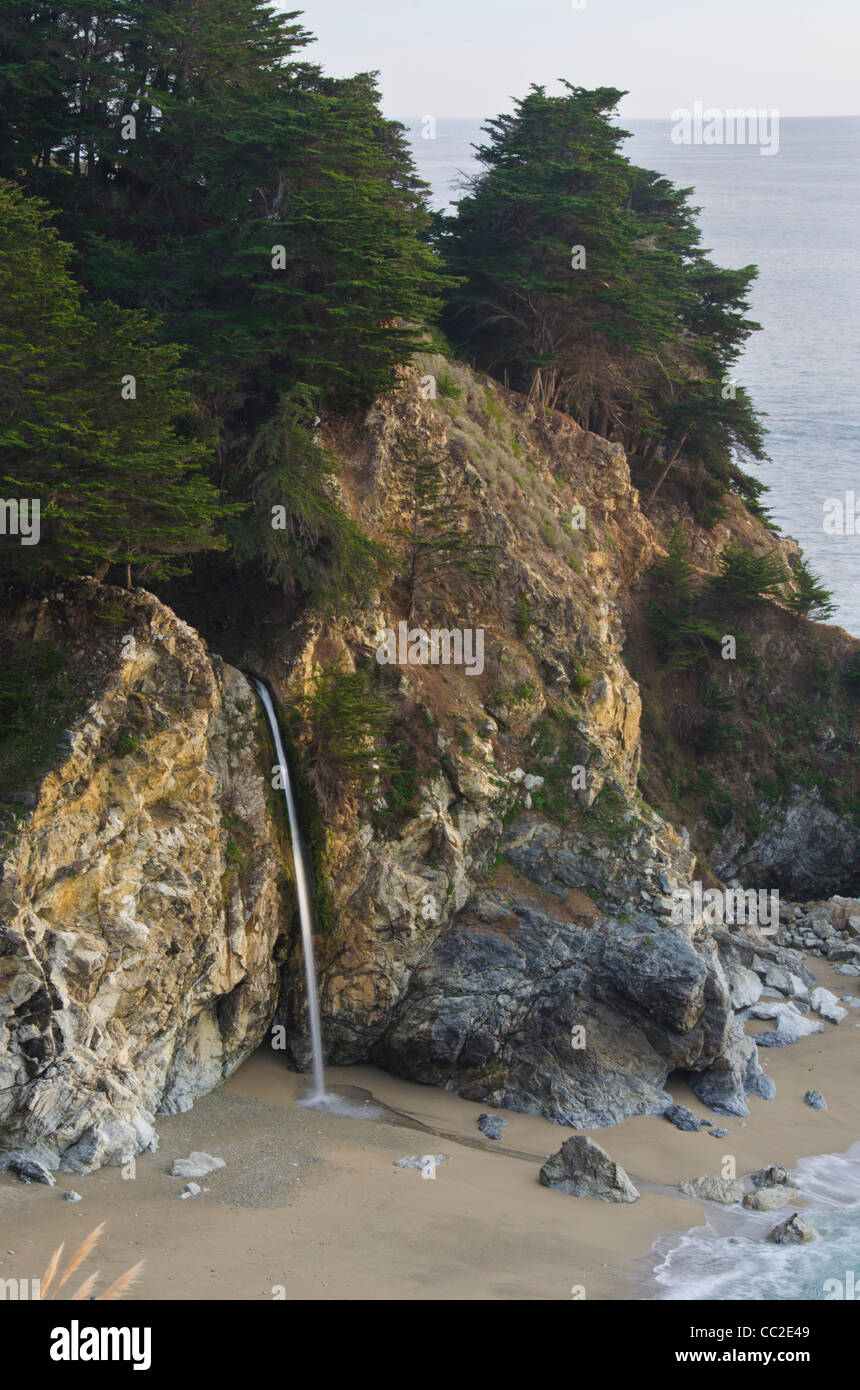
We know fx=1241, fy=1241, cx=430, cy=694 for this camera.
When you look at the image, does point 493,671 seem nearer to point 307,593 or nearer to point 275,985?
point 307,593

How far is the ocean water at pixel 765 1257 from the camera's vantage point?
17.0 metres

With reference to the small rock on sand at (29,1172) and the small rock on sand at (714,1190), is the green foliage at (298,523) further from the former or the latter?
the small rock on sand at (714,1190)

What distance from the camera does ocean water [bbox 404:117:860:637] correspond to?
5985 centimetres

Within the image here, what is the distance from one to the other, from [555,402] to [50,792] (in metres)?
19.8

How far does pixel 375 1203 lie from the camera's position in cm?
1764

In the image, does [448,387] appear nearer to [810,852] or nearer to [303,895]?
[303,895]

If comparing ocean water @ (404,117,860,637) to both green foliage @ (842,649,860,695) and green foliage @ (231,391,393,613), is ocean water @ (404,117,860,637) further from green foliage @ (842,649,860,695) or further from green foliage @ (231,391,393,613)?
green foliage @ (842,649,860,695)

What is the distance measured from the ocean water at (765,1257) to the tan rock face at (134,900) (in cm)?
778

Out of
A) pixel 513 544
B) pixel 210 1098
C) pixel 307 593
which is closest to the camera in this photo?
pixel 210 1098

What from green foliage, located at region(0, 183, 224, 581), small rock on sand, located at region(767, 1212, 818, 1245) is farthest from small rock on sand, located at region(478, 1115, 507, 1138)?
green foliage, located at region(0, 183, 224, 581)

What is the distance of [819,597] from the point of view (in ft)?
114

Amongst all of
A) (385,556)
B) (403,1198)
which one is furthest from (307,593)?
(403,1198)

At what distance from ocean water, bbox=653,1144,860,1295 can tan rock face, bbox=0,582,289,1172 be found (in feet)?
25.5

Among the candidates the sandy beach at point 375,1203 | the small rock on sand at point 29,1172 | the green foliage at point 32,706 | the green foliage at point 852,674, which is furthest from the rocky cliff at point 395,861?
the green foliage at point 852,674
